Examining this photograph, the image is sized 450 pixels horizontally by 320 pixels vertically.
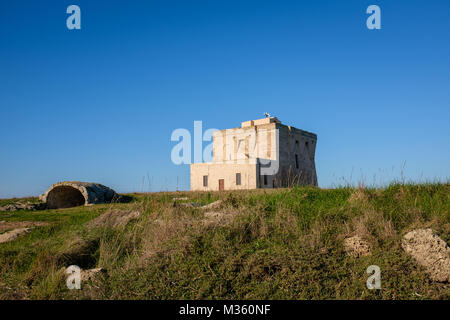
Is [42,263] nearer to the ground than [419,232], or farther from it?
nearer to the ground

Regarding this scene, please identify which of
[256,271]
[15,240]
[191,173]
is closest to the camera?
[256,271]

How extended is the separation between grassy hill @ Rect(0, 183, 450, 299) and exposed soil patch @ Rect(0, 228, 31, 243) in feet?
0.75

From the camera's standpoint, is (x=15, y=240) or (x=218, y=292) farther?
(x=15, y=240)

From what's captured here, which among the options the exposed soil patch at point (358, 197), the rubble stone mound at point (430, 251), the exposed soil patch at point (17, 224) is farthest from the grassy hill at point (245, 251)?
the exposed soil patch at point (17, 224)

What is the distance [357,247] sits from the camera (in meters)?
6.54

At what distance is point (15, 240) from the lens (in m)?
8.77

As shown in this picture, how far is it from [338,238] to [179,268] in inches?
117

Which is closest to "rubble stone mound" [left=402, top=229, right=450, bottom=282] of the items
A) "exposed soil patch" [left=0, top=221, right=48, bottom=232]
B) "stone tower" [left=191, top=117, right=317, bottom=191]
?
"exposed soil patch" [left=0, top=221, right=48, bottom=232]

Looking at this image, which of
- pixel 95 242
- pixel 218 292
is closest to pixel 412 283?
pixel 218 292

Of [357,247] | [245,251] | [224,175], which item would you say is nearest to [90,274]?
[245,251]

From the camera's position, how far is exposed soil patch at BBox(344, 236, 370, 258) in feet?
21.2

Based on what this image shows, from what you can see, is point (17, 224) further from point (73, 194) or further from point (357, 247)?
point (73, 194)

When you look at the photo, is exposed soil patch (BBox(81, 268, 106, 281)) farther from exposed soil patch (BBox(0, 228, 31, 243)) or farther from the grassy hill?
exposed soil patch (BBox(0, 228, 31, 243))
